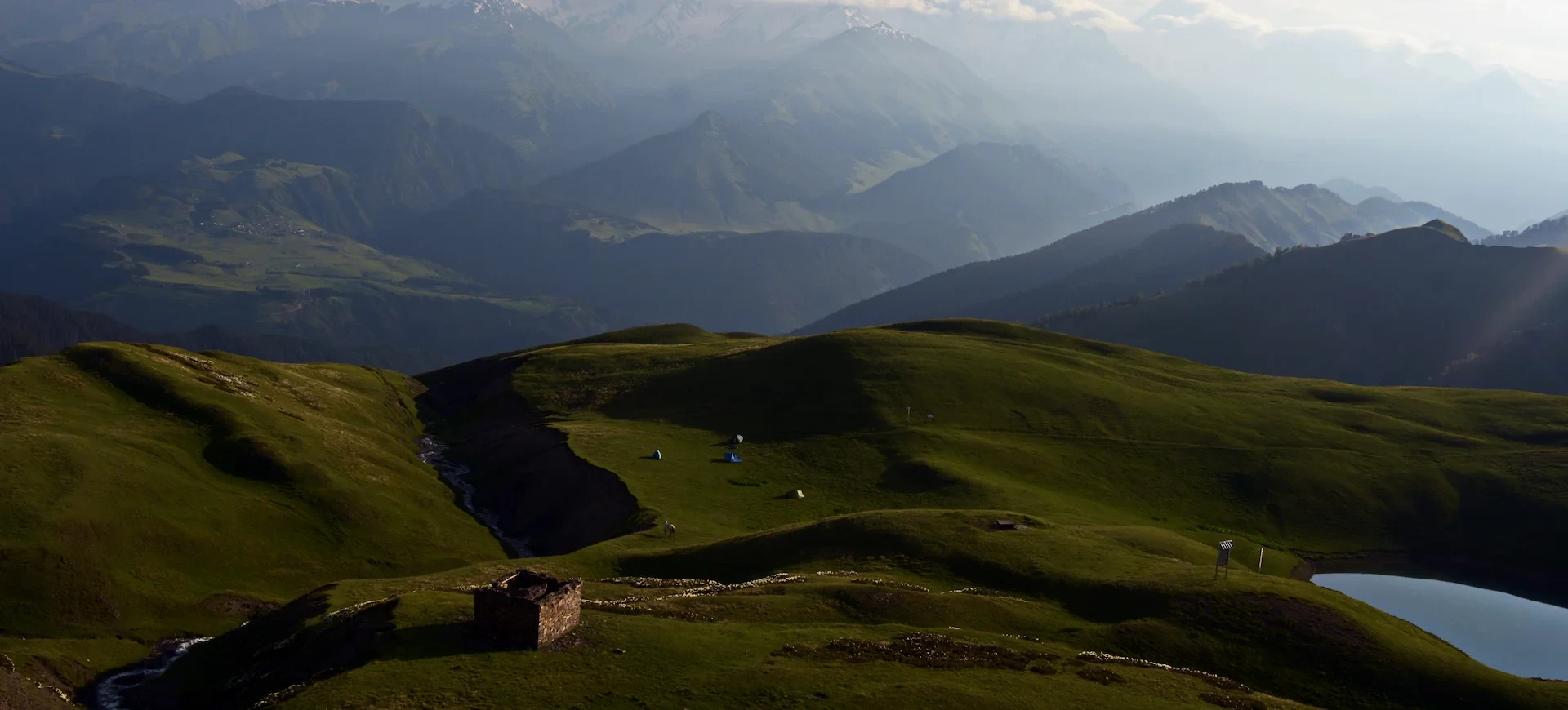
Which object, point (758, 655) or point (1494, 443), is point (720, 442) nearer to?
point (758, 655)

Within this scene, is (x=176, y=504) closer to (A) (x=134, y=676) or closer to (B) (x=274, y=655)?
(A) (x=134, y=676)

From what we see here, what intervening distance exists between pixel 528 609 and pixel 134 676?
96.3ft

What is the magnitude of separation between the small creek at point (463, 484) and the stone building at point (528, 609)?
5103cm

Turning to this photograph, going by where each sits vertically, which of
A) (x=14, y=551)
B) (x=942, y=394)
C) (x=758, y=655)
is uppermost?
(x=942, y=394)

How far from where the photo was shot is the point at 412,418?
467 ft

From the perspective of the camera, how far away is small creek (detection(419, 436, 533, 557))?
9919cm

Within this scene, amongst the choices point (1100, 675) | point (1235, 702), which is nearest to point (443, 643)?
point (1100, 675)

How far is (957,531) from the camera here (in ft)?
246

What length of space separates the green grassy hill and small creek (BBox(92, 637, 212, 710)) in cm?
222

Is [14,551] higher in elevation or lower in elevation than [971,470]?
lower

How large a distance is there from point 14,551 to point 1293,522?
105329 mm

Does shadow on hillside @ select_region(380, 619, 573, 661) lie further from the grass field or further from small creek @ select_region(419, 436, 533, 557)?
small creek @ select_region(419, 436, 533, 557)

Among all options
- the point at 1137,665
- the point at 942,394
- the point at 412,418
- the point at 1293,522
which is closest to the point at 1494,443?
the point at 1293,522

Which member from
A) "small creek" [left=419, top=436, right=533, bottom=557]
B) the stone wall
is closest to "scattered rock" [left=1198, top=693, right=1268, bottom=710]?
the stone wall
